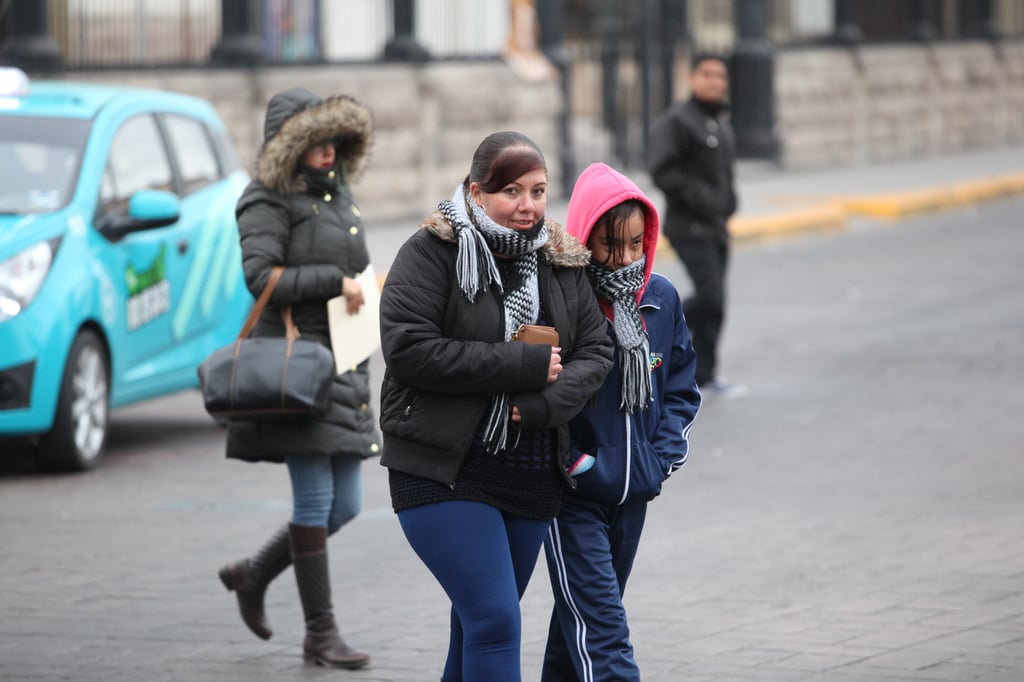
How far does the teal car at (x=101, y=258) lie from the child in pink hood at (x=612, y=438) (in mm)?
4547

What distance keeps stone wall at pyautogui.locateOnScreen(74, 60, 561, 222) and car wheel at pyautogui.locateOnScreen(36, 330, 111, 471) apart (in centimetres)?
866

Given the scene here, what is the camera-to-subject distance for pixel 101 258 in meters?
9.09

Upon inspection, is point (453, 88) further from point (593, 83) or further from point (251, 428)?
point (251, 428)

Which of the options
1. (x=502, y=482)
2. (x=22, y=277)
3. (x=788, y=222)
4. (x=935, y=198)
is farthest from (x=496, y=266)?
(x=935, y=198)

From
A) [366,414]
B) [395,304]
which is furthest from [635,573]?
[395,304]

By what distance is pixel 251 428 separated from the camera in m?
5.93

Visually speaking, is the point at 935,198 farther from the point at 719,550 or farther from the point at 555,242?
the point at 555,242

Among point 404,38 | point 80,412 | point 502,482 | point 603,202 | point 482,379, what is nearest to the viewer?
point 482,379

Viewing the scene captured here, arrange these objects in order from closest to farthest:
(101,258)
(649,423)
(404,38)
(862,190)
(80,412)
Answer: (649,423)
(80,412)
(101,258)
(404,38)
(862,190)

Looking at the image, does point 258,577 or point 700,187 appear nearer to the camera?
point 258,577

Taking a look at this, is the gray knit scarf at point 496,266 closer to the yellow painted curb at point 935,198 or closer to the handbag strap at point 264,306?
the handbag strap at point 264,306

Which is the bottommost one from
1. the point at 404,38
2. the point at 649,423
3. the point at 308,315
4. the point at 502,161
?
the point at 649,423

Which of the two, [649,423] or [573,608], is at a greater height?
[649,423]

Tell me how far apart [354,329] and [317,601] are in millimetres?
855
